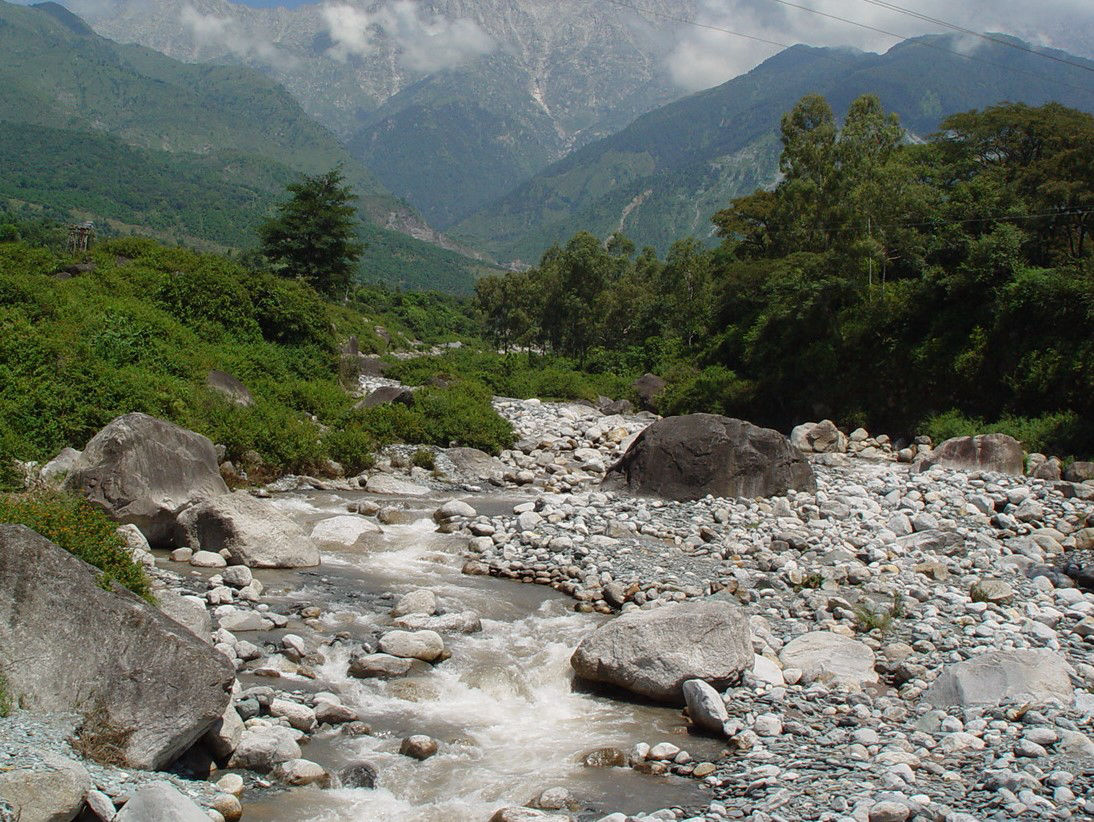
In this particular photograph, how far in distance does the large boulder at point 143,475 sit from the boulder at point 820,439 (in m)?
21.6

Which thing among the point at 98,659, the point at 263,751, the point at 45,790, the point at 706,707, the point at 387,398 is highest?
the point at 98,659

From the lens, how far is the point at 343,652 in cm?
1154

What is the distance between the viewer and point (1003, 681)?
33.5 feet

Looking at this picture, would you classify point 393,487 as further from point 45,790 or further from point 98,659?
point 45,790

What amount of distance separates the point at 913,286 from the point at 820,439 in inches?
319

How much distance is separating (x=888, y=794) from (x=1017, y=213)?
3029 centimetres

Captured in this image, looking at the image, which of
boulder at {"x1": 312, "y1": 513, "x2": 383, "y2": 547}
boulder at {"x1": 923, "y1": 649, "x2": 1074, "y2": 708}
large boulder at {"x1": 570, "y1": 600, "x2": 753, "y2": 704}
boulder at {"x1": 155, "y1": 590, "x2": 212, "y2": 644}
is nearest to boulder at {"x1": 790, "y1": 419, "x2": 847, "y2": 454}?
boulder at {"x1": 312, "y1": 513, "x2": 383, "y2": 547}

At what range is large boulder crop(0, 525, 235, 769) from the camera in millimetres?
7961

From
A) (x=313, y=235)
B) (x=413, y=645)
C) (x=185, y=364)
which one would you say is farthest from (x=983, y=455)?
(x=313, y=235)

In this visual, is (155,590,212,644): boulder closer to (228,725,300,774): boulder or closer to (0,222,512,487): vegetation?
(228,725,300,774): boulder

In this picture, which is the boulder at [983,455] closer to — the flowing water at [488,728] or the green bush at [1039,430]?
the green bush at [1039,430]

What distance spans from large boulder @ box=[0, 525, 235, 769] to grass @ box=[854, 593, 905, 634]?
30.3ft

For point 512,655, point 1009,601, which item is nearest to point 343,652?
point 512,655

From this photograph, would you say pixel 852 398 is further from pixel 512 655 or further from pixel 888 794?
pixel 888 794
